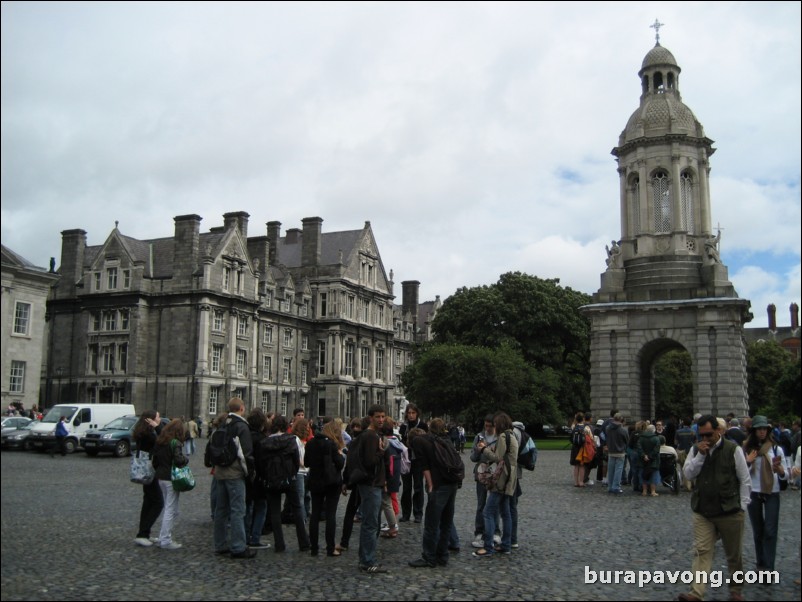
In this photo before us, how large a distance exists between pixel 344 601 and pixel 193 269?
5223cm

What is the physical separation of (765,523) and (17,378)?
38.4 metres

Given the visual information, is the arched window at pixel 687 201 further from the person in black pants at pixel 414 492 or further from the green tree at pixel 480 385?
the person in black pants at pixel 414 492

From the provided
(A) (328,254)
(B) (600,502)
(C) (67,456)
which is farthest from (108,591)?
(A) (328,254)

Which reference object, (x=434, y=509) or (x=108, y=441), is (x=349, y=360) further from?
(x=434, y=509)

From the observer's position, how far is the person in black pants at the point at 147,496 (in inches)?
458

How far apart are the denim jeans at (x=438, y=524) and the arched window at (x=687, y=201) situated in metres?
29.8

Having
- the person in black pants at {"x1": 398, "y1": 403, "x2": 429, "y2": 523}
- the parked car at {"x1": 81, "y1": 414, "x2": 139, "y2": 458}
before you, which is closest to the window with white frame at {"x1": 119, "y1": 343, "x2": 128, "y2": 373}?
the parked car at {"x1": 81, "y1": 414, "x2": 139, "y2": 458}

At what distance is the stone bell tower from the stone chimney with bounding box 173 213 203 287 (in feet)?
109

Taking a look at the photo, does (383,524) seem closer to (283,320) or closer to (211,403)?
(211,403)

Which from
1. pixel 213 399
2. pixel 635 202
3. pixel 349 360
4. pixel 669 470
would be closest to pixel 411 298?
pixel 349 360

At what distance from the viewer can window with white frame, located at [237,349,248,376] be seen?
204 ft

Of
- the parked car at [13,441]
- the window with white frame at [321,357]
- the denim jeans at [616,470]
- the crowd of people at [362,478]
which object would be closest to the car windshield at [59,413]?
the parked car at [13,441]

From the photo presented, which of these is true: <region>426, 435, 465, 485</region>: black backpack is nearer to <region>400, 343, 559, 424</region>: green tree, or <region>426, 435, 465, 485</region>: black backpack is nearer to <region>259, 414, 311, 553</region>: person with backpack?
<region>259, 414, 311, 553</region>: person with backpack

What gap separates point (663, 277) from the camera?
36219mm
